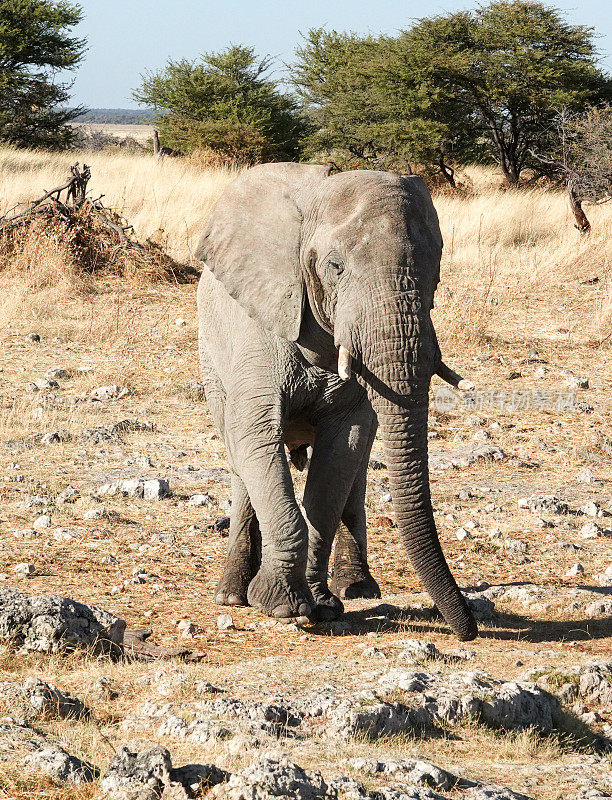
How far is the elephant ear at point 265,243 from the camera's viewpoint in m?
5.04

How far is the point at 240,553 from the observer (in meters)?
5.85

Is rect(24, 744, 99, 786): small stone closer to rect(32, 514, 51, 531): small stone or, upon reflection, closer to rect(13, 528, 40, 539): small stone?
rect(13, 528, 40, 539): small stone

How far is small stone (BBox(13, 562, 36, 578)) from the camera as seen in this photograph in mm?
5988

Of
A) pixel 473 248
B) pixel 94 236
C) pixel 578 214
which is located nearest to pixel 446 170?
pixel 578 214

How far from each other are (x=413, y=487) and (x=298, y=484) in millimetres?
3862

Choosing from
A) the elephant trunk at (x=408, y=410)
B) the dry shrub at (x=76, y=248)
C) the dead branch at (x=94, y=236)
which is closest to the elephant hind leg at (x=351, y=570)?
the elephant trunk at (x=408, y=410)

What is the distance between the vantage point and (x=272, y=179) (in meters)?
5.34

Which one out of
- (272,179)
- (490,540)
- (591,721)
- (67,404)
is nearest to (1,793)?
(591,721)

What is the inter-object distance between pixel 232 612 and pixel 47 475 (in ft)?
9.80

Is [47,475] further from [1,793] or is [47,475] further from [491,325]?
[491,325]

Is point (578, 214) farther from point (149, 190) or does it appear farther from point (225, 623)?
point (225, 623)

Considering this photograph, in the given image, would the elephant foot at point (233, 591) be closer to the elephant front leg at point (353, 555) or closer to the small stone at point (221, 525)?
the elephant front leg at point (353, 555)

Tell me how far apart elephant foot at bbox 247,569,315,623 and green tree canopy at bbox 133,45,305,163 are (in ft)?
76.1

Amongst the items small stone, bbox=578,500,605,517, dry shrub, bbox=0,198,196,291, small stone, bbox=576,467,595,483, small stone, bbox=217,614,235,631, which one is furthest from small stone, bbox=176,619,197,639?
dry shrub, bbox=0,198,196,291
